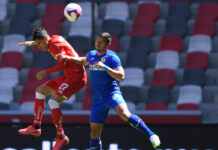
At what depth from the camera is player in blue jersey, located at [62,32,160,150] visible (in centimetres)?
843

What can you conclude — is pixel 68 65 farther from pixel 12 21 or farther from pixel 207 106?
pixel 12 21

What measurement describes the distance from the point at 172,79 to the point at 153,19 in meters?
2.28

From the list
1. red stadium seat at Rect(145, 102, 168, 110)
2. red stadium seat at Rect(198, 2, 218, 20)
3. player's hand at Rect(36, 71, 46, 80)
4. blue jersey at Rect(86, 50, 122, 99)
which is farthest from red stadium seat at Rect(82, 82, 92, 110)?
player's hand at Rect(36, 71, 46, 80)

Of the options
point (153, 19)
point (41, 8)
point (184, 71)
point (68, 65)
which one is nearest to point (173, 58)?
point (184, 71)

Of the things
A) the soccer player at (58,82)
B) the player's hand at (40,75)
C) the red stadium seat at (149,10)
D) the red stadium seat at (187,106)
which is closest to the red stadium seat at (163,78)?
the red stadium seat at (187,106)

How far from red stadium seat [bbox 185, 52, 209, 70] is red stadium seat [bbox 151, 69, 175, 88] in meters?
0.41

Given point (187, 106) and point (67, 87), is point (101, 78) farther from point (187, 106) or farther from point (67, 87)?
point (187, 106)

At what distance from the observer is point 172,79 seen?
46.0ft

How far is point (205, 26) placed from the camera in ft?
49.5

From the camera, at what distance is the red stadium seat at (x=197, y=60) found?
1421cm

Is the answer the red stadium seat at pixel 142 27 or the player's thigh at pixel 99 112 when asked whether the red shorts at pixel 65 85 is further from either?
the red stadium seat at pixel 142 27

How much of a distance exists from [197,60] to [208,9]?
6.06 feet

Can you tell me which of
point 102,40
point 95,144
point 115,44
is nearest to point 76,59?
point 102,40

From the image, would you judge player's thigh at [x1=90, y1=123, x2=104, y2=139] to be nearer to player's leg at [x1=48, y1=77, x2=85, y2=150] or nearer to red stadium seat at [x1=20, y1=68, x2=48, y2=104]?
player's leg at [x1=48, y1=77, x2=85, y2=150]
